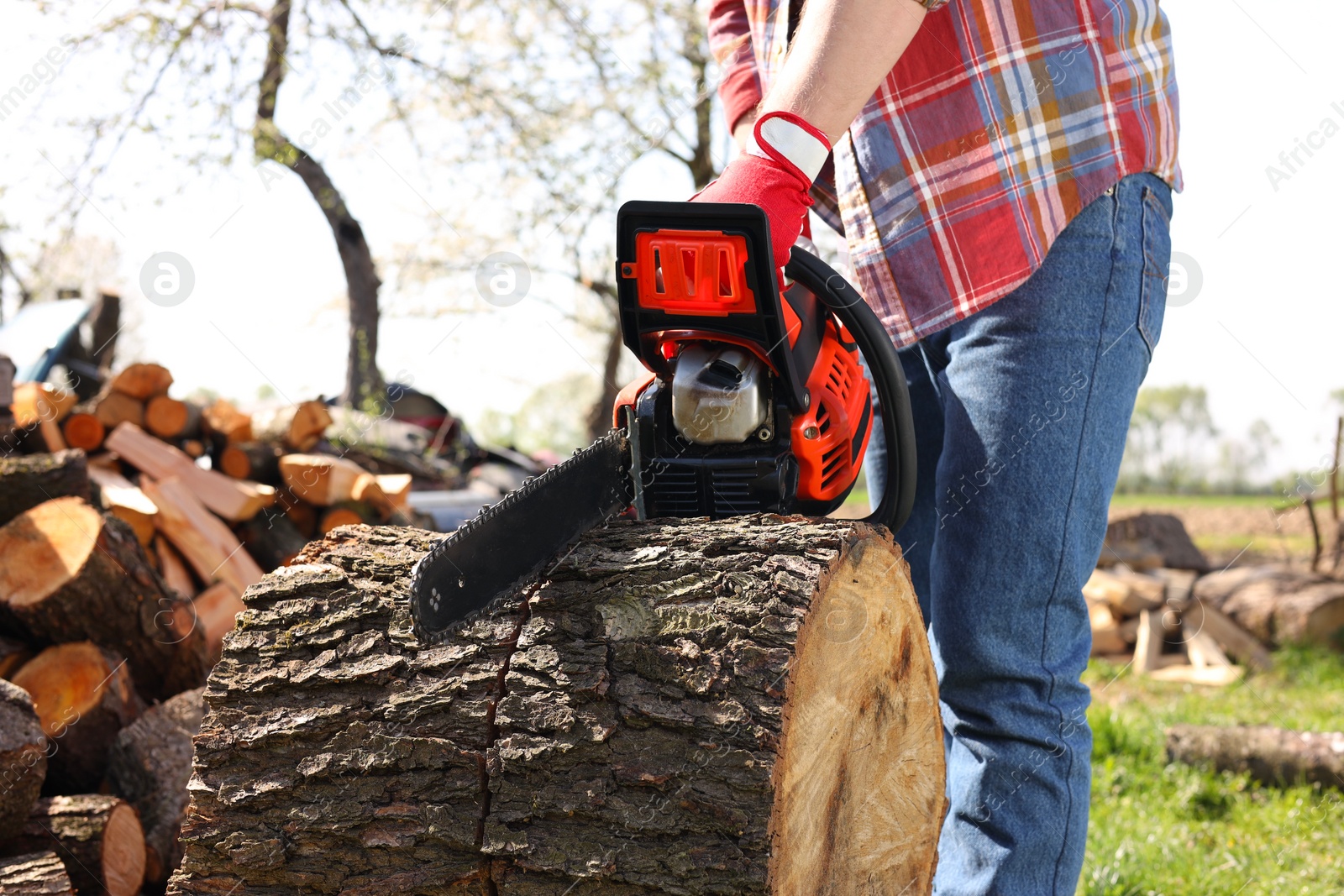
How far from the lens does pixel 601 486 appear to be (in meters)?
1.68

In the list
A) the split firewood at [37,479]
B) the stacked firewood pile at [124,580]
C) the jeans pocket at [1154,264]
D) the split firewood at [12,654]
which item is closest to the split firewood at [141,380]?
the stacked firewood pile at [124,580]

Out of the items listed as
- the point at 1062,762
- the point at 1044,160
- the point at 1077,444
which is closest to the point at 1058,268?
the point at 1044,160

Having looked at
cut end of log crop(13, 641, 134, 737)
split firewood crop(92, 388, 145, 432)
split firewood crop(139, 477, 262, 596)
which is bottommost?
cut end of log crop(13, 641, 134, 737)

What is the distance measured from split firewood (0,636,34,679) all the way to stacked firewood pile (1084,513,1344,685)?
5538mm

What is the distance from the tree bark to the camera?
8.56 meters

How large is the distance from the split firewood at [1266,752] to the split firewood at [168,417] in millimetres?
5155

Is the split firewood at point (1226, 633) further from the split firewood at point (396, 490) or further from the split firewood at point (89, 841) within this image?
the split firewood at point (89, 841)

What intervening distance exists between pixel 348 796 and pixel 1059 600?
50.3 inches

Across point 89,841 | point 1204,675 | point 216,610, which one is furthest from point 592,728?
point 1204,675

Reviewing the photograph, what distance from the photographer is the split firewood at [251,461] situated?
217 inches

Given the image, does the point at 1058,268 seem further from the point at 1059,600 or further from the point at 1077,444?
the point at 1059,600

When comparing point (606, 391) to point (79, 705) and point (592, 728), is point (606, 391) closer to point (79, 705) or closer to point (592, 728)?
point (79, 705)

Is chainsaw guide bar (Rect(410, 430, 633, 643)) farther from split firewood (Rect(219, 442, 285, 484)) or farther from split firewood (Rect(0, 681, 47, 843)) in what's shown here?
split firewood (Rect(219, 442, 285, 484))

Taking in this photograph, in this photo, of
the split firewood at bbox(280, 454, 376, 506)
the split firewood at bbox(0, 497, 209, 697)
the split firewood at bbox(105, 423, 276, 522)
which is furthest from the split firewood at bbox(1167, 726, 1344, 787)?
the split firewood at bbox(105, 423, 276, 522)
